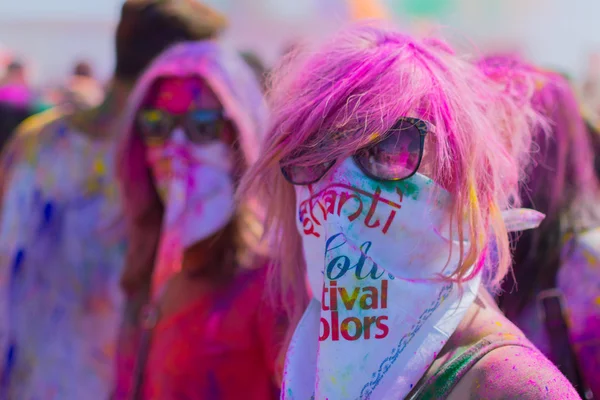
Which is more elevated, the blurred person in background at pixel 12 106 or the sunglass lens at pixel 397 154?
the sunglass lens at pixel 397 154

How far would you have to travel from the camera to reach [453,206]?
1.25 metres

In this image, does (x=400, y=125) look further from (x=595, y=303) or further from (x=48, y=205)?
(x=48, y=205)

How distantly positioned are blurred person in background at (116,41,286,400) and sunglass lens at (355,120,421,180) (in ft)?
2.63

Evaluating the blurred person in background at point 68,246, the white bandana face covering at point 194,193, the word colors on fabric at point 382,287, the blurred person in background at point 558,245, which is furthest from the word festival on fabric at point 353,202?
the blurred person in background at point 68,246

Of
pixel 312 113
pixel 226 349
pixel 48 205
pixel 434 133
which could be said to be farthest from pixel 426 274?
pixel 48 205

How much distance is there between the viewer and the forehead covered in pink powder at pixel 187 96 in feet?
7.32

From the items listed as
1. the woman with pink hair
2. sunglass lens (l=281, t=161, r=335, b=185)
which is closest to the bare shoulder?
the woman with pink hair

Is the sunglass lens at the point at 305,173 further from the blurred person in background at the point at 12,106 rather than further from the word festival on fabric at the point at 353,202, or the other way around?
the blurred person in background at the point at 12,106

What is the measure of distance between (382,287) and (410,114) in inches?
13.2

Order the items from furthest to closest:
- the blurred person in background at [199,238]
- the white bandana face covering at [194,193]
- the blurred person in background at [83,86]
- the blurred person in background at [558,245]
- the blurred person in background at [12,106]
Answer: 1. the blurred person in background at [83,86]
2. the blurred person in background at [12,106]
3. the white bandana face covering at [194,193]
4. the blurred person in background at [199,238]
5. the blurred person in background at [558,245]

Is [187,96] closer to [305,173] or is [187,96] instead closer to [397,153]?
[305,173]

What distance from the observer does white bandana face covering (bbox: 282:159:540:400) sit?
3.97 ft

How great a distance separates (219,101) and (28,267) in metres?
1.17

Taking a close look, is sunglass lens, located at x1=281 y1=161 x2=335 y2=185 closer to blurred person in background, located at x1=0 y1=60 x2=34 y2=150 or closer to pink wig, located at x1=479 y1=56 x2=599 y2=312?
pink wig, located at x1=479 y1=56 x2=599 y2=312
